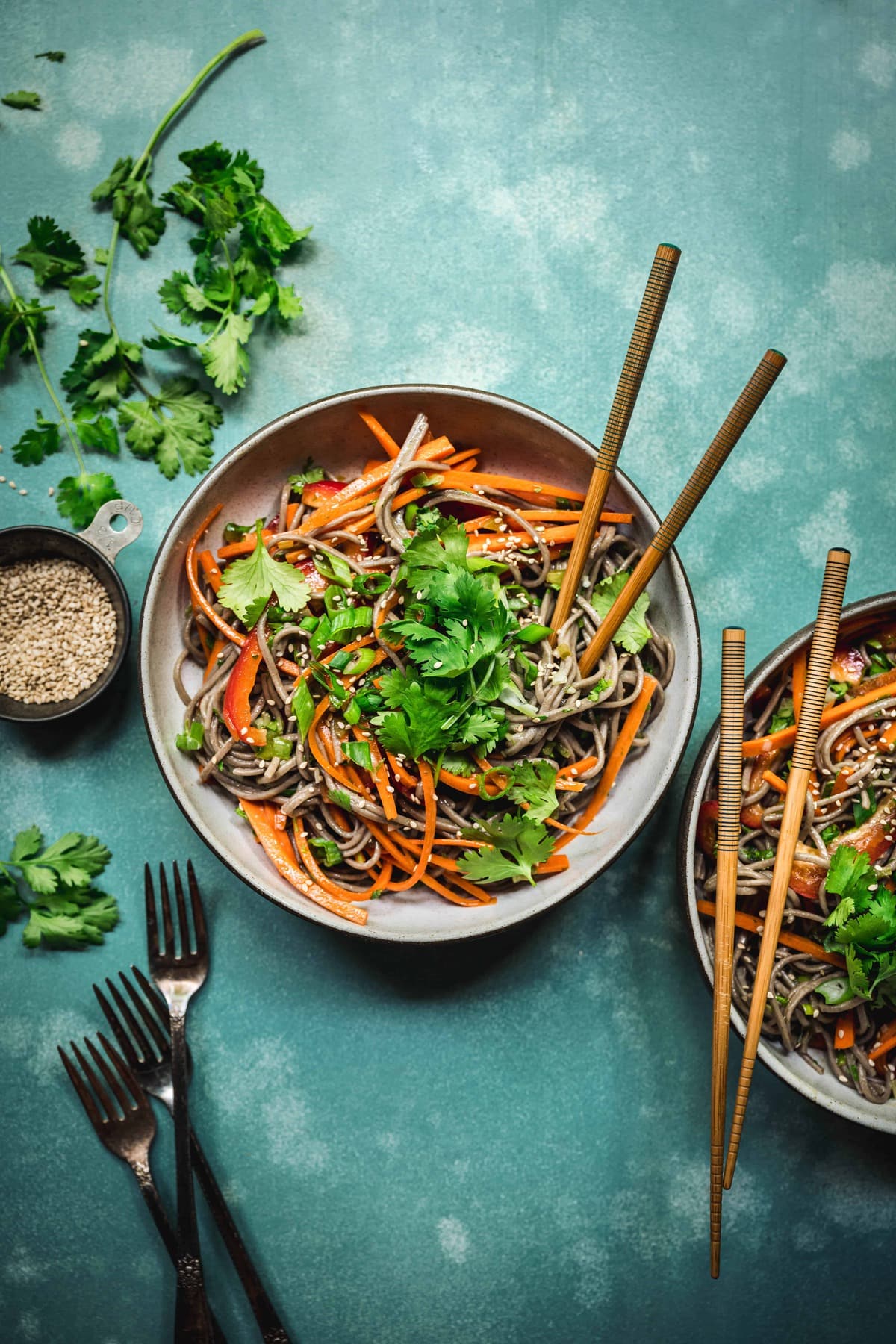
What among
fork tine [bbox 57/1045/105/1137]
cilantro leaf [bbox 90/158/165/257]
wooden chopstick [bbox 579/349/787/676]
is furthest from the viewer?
cilantro leaf [bbox 90/158/165/257]

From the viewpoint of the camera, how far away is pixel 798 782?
2348mm

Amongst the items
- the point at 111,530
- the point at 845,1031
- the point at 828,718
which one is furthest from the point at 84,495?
the point at 845,1031

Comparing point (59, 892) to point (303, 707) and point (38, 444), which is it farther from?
point (38, 444)

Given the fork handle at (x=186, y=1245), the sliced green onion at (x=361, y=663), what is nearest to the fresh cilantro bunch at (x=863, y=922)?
the sliced green onion at (x=361, y=663)

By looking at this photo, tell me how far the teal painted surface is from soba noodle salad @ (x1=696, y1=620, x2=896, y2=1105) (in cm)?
29

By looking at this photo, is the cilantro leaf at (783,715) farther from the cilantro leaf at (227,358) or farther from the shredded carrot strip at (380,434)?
the cilantro leaf at (227,358)

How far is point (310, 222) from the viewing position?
283cm

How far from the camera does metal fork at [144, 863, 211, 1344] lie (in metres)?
2.60

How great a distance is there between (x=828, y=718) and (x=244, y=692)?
1.52 meters

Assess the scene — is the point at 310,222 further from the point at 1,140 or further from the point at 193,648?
the point at 193,648

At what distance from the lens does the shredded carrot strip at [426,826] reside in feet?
7.82

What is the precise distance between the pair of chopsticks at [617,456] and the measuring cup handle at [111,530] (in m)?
1.14

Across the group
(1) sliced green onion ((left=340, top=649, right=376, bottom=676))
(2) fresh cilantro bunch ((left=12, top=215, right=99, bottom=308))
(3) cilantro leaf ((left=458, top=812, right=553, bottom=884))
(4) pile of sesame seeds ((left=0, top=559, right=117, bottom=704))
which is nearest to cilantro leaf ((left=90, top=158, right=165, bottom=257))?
(2) fresh cilantro bunch ((left=12, top=215, right=99, bottom=308))

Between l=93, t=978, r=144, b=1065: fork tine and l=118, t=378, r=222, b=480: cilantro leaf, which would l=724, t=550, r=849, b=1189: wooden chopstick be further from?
l=118, t=378, r=222, b=480: cilantro leaf
